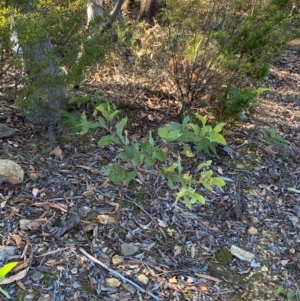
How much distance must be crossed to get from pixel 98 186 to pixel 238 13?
2.00 m

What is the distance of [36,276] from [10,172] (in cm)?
78

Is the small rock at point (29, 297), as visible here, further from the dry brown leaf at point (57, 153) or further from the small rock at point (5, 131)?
the small rock at point (5, 131)

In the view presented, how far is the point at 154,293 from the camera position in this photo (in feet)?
8.05

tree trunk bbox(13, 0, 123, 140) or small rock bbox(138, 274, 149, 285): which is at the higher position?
tree trunk bbox(13, 0, 123, 140)

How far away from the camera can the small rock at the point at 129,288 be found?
2430mm

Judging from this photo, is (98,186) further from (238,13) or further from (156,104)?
(238,13)

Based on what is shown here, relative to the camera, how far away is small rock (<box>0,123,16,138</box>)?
10.6 feet

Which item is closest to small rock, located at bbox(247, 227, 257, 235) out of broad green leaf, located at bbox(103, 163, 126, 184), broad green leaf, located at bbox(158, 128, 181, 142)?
broad green leaf, located at bbox(103, 163, 126, 184)

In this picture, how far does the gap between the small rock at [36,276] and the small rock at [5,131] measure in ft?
4.15

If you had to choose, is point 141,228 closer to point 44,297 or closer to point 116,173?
point 116,173

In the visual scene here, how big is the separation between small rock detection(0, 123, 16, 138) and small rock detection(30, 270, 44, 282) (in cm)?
126

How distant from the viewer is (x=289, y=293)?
8.76ft

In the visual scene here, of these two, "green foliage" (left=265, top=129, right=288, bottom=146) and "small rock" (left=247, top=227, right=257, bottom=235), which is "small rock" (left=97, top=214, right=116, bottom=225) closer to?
"small rock" (left=247, top=227, right=257, bottom=235)

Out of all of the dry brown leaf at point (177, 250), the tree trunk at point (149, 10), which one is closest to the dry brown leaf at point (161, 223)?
the dry brown leaf at point (177, 250)
